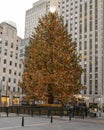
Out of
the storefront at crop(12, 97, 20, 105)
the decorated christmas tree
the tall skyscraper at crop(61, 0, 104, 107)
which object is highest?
the tall skyscraper at crop(61, 0, 104, 107)

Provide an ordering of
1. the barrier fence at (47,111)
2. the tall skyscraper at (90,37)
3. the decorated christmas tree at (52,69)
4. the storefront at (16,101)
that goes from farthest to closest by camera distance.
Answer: the tall skyscraper at (90,37) → the storefront at (16,101) → the decorated christmas tree at (52,69) → the barrier fence at (47,111)

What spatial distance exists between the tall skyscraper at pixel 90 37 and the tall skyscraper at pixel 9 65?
43022 mm

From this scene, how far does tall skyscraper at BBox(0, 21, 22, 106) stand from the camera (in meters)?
82.9

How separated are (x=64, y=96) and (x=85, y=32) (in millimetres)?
96329

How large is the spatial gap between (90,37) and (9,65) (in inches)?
2220

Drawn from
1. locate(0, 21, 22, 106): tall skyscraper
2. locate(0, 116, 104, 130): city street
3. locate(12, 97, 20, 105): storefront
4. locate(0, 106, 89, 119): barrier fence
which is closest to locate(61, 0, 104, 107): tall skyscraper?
locate(12, 97, 20, 105): storefront

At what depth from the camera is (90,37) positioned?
132250mm

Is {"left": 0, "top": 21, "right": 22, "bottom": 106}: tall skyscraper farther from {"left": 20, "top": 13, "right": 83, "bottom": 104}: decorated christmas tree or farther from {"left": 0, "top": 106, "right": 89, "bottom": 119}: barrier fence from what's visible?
{"left": 0, "top": 106, "right": 89, "bottom": 119}: barrier fence

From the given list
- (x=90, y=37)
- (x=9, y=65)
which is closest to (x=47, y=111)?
(x=9, y=65)

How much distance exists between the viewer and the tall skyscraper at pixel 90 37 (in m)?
125

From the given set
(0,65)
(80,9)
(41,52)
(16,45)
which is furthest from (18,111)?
(80,9)

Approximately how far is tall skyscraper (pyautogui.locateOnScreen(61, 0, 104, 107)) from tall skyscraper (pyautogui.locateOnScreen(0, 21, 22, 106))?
141 ft

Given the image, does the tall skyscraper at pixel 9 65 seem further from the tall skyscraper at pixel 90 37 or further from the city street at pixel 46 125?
the city street at pixel 46 125

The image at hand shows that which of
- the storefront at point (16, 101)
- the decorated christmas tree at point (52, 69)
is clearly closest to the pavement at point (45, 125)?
the decorated christmas tree at point (52, 69)
